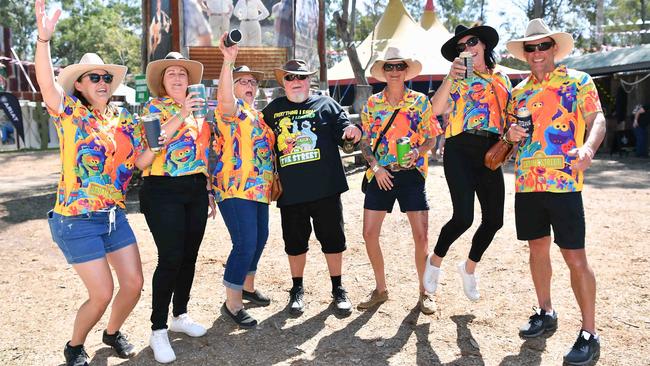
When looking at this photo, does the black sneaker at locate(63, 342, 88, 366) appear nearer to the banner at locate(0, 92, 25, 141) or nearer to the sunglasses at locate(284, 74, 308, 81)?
the sunglasses at locate(284, 74, 308, 81)

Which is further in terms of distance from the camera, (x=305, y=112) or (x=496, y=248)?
(x=496, y=248)

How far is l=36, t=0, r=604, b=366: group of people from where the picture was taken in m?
3.39

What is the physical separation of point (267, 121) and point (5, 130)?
74.4ft

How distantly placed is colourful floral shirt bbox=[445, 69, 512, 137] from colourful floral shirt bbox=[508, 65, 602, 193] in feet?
1.20

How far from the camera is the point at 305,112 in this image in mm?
4301

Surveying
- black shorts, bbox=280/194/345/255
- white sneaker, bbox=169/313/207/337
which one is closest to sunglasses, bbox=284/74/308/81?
black shorts, bbox=280/194/345/255

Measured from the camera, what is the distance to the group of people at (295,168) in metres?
3.39

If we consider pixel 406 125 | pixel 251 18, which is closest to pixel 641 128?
pixel 251 18

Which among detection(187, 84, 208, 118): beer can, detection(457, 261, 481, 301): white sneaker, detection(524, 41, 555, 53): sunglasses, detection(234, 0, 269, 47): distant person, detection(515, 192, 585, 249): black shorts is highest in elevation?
detection(234, 0, 269, 47): distant person

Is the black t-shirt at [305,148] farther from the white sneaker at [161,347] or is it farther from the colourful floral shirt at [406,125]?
the white sneaker at [161,347]

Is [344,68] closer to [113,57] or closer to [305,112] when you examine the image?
[305,112]

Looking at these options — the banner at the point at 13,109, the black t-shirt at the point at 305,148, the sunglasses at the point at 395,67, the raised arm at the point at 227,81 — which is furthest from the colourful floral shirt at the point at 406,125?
the banner at the point at 13,109

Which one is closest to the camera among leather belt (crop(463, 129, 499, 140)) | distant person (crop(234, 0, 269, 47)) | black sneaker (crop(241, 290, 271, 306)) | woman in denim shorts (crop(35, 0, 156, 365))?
woman in denim shorts (crop(35, 0, 156, 365))

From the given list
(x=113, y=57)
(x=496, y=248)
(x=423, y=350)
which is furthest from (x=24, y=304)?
(x=113, y=57)
